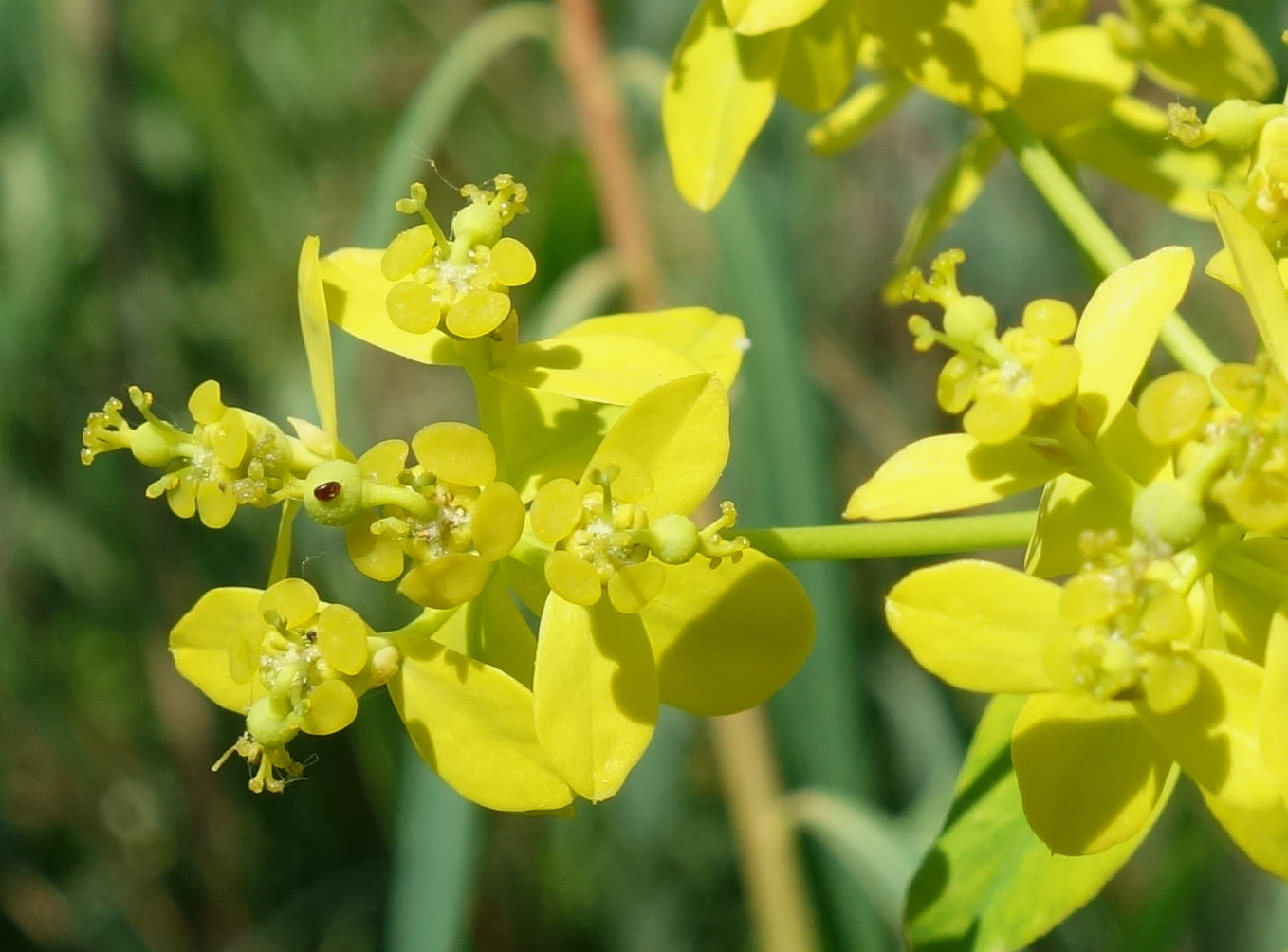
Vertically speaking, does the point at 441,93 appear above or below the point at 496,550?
below

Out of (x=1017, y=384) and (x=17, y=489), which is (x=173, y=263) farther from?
(x=1017, y=384)

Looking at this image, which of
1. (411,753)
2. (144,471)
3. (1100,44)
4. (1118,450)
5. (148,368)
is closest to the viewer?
(1118,450)

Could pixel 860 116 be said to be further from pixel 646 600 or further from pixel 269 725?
pixel 269 725

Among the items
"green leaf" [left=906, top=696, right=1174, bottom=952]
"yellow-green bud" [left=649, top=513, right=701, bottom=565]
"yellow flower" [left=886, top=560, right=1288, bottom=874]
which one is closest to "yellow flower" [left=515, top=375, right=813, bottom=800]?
"yellow-green bud" [left=649, top=513, right=701, bottom=565]

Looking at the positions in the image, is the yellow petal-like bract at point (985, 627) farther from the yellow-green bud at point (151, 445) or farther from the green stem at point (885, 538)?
the yellow-green bud at point (151, 445)

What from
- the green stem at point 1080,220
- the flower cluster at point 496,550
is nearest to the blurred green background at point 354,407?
the green stem at point 1080,220

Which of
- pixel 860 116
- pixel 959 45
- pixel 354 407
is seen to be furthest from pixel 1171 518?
pixel 354 407

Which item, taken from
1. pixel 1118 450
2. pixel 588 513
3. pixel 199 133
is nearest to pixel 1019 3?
pixel 1118 450
